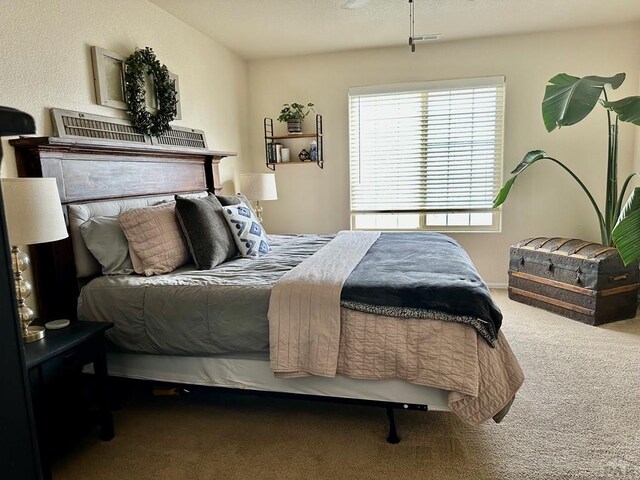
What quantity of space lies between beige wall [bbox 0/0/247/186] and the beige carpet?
1.46m

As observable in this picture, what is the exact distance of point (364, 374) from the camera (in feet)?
6.18

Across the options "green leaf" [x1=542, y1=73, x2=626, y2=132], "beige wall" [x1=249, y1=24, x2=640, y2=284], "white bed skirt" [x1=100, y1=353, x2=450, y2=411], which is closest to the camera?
"white bed skirt" [x1=100, y1=353, x2=450, y2=411]

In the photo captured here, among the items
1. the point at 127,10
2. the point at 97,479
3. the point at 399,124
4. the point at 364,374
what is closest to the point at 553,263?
the point at 399,124

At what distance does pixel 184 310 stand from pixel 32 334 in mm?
618

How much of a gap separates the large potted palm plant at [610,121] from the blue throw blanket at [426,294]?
132 cm

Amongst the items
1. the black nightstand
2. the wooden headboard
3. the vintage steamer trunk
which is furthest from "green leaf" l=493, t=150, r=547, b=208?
the black nightstand

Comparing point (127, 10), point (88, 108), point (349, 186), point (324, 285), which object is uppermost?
point (127, 10)

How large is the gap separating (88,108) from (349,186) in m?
2.68

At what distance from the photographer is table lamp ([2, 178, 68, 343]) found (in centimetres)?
166

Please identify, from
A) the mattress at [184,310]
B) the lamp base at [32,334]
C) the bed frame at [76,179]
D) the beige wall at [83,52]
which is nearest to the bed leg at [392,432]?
the bed frame at [76,179]

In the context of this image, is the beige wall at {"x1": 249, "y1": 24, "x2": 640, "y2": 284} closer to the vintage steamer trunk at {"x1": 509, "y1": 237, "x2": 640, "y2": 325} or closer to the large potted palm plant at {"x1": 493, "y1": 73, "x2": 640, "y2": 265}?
the large potted palm plant at {"x1": 493, "y1": 73, "x2": 640, "y2": 265}

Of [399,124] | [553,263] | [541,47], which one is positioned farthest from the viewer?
[399,124]

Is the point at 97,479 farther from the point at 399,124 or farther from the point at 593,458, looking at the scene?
the point at 399,124

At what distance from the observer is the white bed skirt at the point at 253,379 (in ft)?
6.25
